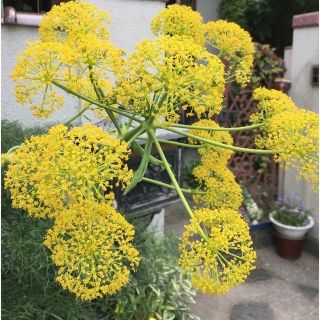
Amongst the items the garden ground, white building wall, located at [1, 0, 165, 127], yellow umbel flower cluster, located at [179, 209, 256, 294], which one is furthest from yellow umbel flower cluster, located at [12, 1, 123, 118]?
the garden ground

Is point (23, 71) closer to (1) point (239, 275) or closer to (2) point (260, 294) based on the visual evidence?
(1) point (239, 275)

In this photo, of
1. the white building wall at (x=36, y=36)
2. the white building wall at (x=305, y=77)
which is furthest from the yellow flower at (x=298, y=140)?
the white building wall at (x=305, y=77)

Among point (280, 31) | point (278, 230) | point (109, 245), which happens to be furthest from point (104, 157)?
point (280, 31)

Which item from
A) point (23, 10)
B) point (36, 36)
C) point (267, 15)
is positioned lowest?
point (36, 36)

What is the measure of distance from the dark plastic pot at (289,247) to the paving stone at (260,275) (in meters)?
0.32

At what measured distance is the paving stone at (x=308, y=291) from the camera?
11.2ft

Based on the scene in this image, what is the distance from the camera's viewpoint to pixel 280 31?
614 cm

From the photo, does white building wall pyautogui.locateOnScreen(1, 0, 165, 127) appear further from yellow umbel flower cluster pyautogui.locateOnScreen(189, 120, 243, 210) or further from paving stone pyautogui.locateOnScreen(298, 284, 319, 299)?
paving stone pyautogui.locateOnScreen(298, 284, 319, 299)

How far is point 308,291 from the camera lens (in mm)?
3469

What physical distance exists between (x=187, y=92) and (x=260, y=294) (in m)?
2.91

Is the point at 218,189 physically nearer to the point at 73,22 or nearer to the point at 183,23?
the point at 183,23

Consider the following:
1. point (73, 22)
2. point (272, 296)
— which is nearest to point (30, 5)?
point (73, 22)

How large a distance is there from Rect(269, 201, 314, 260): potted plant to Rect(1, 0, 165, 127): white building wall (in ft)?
6.89

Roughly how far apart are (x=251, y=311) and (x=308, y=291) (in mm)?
616
